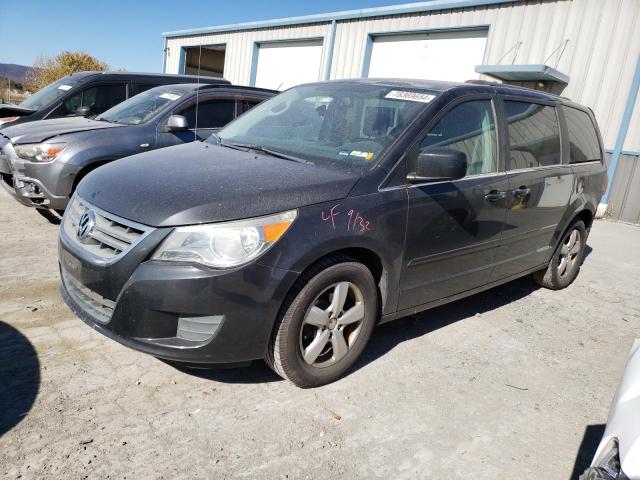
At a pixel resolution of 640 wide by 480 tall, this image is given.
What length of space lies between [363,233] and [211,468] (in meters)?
1.38

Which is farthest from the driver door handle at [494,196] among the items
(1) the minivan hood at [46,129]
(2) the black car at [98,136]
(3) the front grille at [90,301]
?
(1) the minivan hood at [46,129]

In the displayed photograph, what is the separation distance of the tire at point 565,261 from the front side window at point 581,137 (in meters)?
0.67

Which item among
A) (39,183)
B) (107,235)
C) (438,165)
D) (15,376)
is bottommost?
(15,376)

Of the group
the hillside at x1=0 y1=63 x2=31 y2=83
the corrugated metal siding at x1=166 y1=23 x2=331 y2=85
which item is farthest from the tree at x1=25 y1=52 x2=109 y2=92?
the corrugated metal siding at x1=166 y1=23 x2=331 y2=85

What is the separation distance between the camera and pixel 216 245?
2.45 m

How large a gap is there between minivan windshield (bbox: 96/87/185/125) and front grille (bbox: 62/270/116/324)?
3.47m

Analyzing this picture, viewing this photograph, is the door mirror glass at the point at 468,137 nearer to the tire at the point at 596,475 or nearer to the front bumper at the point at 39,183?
the tire at the point at 596,475

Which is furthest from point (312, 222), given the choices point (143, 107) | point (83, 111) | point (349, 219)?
point (83, 111)

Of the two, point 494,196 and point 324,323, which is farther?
point 494,196

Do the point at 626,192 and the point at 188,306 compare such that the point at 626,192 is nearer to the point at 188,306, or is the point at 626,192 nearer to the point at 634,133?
the point at 634,133

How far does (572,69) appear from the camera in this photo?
1087cm

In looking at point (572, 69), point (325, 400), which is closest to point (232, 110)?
point (325, 400)

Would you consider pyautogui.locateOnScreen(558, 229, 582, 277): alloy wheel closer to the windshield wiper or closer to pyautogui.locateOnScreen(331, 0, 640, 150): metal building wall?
the windshield wiper

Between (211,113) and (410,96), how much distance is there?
11.9ft
